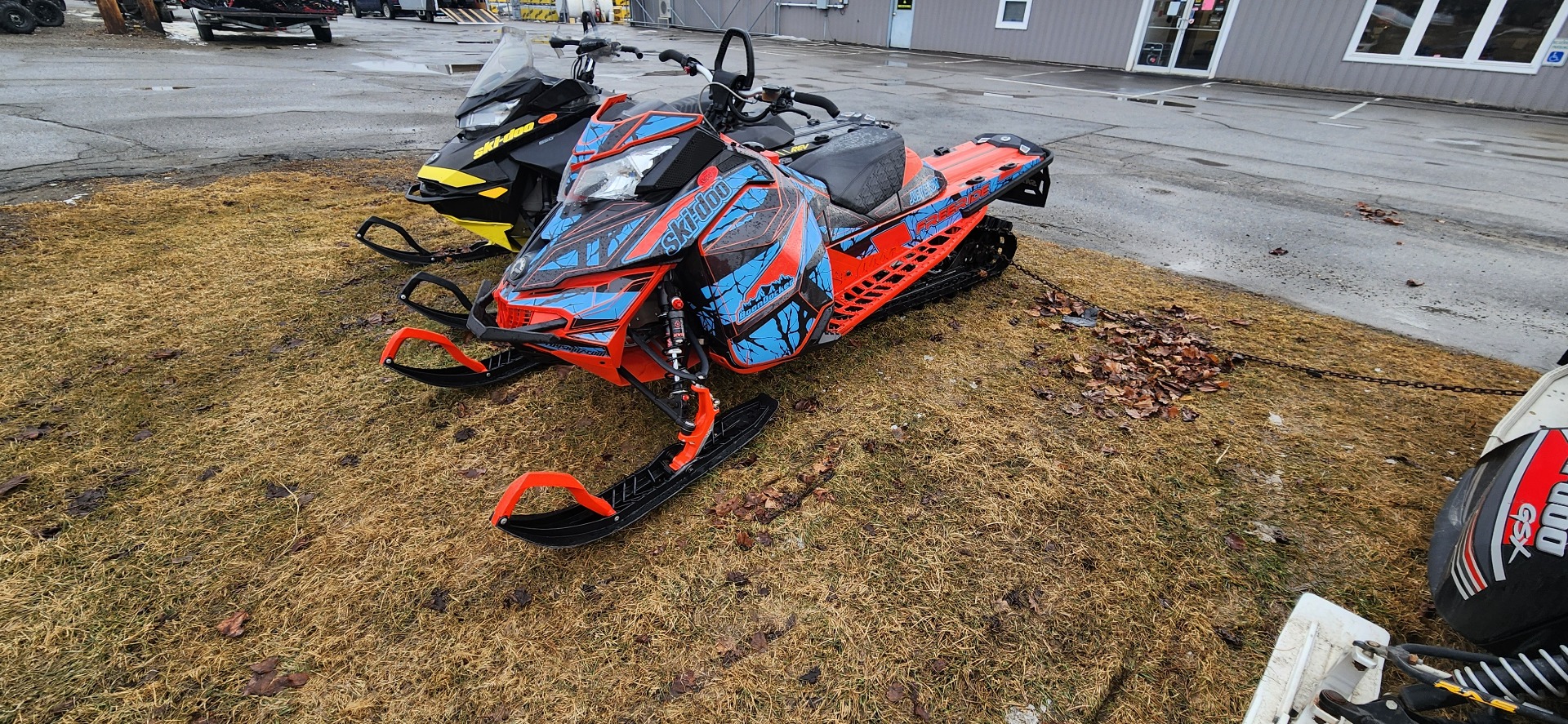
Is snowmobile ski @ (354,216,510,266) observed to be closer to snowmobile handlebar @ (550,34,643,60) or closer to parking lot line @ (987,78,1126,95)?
snowmobile handlebar @ (550,34,643,60)

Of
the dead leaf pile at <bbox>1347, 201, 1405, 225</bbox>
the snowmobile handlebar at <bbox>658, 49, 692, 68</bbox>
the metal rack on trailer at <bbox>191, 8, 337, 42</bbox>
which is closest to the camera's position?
the snowmobile handlebar at <bbox>658, 49, 692, 68</bbox>

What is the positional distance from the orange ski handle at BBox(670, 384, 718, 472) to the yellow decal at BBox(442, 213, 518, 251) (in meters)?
2.15

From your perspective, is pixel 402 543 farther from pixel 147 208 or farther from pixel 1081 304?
pixel 147 208

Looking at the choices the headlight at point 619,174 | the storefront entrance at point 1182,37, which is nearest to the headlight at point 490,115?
the headlight at point 619,174

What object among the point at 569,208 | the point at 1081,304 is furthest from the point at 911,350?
the point at 569,208

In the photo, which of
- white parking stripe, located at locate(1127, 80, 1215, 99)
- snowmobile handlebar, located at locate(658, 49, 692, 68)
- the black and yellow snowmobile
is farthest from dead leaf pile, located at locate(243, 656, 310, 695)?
white parking stripe, located at locate(1127, 80, 1215, 99)

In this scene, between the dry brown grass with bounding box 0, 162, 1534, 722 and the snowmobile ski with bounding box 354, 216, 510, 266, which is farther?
the snowmobile ski with bounding box 354, 216, 510, 266

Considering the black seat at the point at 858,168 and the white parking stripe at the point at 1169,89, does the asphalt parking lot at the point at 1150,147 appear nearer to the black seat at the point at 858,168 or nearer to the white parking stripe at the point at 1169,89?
the white parking stripe at the point at 1169,89

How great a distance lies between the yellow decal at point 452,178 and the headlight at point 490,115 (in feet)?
1.13

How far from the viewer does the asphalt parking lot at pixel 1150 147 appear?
4.84m

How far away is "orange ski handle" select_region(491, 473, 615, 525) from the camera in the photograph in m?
1.97

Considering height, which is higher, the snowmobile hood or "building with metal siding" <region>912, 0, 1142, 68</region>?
"building with metal siding" <region>912, 0, 1142, 68</region>

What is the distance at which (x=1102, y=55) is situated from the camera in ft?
55.1

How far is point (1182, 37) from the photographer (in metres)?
15.5
